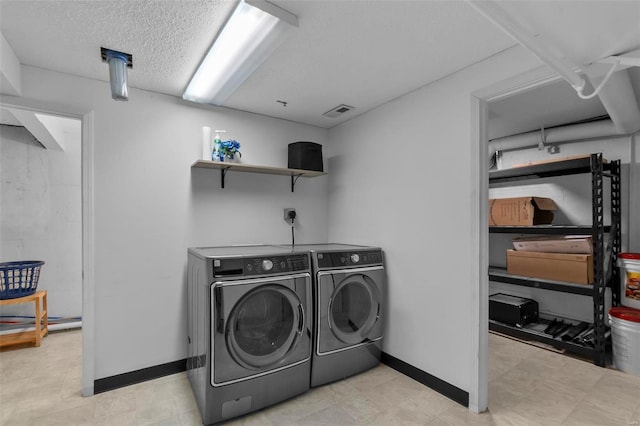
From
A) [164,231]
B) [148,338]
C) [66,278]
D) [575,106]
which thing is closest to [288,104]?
[164,231]

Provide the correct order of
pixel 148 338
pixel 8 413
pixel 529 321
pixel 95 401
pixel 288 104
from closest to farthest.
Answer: pixel 8 413 < pixel 95 401 < pixel 148 338 < pixel 288 104 < pixel 529 321

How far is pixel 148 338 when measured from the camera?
236cm

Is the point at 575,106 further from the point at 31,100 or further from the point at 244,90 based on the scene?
the point at 31,100

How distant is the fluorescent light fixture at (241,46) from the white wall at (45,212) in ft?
7.38

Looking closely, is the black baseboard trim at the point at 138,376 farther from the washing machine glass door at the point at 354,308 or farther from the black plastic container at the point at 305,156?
the black plastic container at the point at 305,156

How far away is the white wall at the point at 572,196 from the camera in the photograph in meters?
2.88

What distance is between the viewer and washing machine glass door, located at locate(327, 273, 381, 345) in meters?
2.34

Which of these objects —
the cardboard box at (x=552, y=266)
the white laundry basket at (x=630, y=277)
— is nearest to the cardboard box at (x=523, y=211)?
the cardboard box at (x=552, y=266)

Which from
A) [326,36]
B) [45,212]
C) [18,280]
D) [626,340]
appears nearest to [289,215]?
[326,36]

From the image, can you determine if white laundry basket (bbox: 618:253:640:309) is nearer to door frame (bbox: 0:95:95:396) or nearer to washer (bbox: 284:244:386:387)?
washer (bbox: 284:244:386:387)

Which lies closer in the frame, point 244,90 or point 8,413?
point 8,413

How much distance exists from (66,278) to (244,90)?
3.05 metres

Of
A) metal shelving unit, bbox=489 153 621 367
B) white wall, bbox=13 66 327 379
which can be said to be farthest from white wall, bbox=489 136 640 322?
white wall, bbox=13 66 327 379

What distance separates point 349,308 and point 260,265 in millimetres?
880
